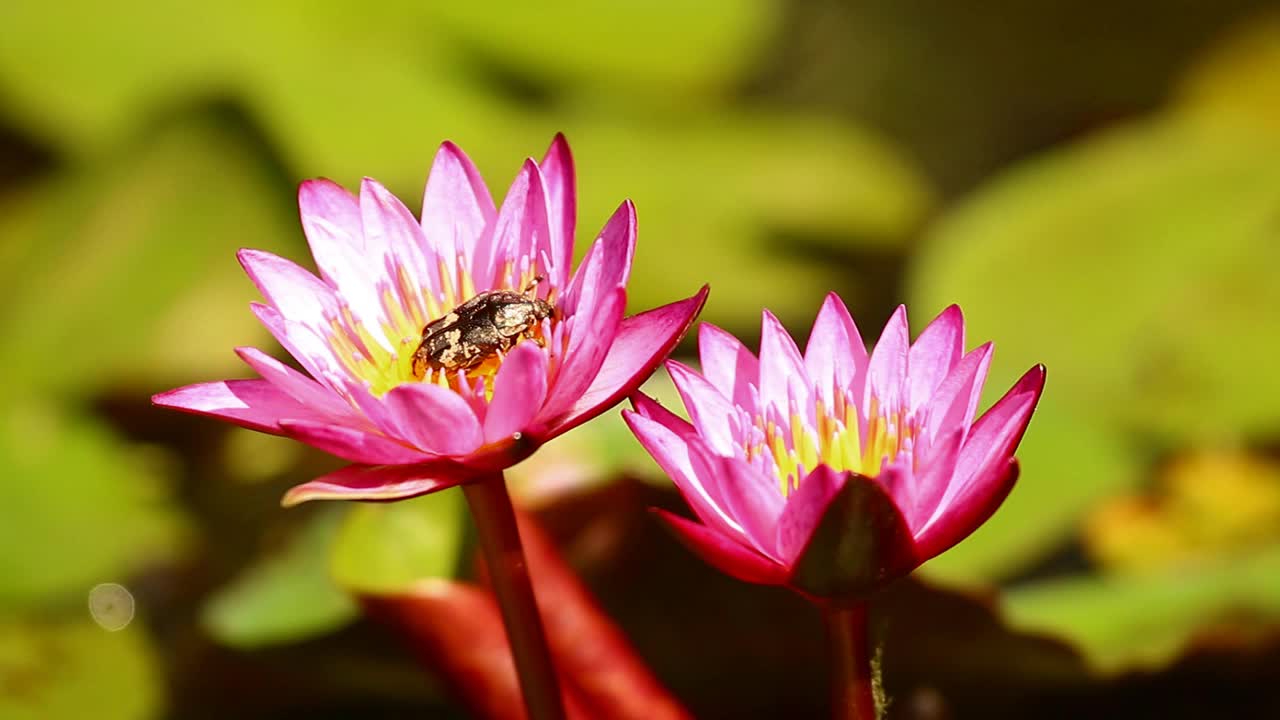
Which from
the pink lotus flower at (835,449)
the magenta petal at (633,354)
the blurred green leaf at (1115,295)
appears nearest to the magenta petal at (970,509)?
the pink lotus flower at (835,449)

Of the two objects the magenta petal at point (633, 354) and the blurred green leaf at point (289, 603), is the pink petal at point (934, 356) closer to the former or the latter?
the magenta petal at point (633, 354)

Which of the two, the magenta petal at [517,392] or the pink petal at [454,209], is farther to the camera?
the pink petal at [454,209]

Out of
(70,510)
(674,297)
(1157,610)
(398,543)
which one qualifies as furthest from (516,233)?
(674,297)

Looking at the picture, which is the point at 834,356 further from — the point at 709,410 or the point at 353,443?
the point at 353,443

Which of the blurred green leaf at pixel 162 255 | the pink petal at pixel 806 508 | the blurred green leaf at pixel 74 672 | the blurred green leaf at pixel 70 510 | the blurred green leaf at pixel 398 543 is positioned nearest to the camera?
the pink petal at pixel 806 508

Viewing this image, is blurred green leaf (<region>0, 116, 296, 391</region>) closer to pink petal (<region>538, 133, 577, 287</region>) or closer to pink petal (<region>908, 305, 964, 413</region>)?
pink petal (<region>538, 133, 577, 287</region>)

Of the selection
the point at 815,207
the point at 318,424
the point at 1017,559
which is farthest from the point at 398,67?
the point at 318,424
